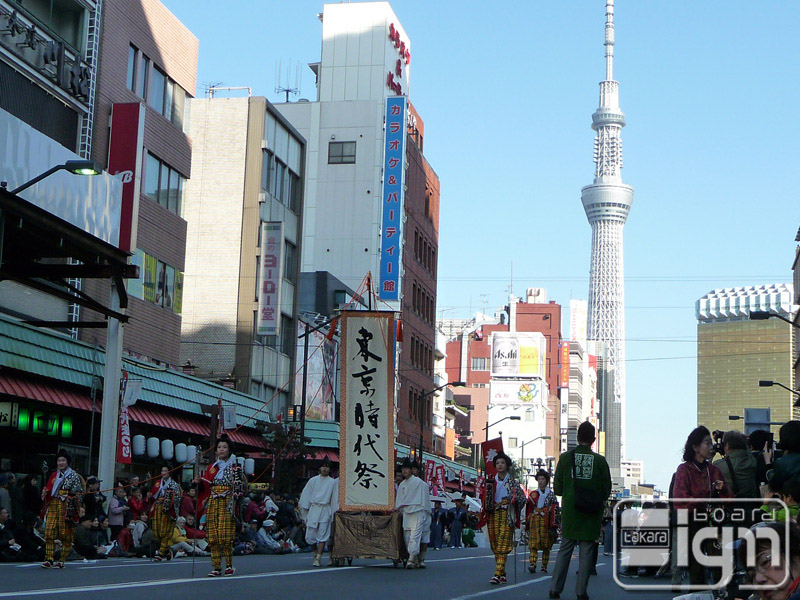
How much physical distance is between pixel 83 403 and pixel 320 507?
1085 centimetres

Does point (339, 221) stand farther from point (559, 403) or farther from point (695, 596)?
point (559, 403)

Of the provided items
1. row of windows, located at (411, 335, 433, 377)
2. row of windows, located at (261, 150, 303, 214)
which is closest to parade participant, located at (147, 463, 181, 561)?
row of windows, located at (261, 150, 303, 214)

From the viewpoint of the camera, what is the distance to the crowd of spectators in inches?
734

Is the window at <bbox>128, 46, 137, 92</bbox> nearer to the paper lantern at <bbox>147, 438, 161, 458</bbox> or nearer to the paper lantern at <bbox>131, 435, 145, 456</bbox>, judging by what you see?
the paper lantern at <bbox>147, 438, 161, 458</bbox>

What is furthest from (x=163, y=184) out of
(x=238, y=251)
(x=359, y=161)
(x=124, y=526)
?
(x=359, y=161)

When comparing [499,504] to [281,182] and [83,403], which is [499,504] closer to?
[83,403]

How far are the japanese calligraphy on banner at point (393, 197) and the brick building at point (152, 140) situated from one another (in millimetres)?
27329

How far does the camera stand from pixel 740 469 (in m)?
12.7

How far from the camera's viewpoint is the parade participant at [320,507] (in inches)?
747

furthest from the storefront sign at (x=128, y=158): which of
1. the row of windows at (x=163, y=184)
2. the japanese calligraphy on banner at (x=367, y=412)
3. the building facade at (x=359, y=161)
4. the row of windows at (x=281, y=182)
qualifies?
the building facade at (x=359, y=161)

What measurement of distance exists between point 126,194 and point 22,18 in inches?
187

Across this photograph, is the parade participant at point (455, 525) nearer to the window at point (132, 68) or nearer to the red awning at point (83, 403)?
the red awning at point (83, 403)

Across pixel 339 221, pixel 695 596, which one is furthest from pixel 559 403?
pixel 695 596

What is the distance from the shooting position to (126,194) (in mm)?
29547
